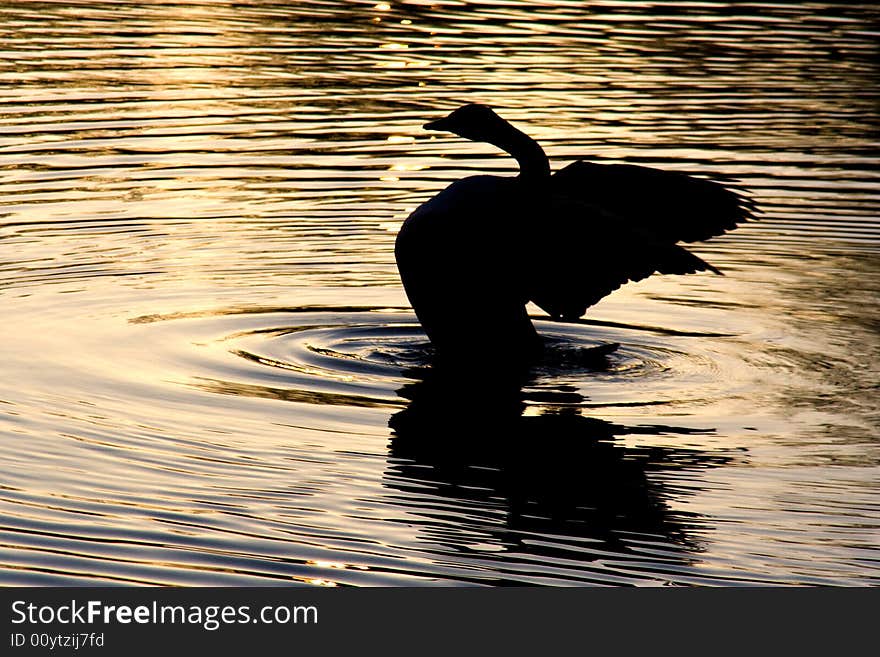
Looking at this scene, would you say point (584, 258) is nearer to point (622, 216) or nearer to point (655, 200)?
point (622, 216)

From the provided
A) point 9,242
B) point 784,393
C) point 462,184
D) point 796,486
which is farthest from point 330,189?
point 796,486

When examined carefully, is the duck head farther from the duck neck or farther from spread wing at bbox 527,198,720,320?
spread wing at bbox 527,198,720,320

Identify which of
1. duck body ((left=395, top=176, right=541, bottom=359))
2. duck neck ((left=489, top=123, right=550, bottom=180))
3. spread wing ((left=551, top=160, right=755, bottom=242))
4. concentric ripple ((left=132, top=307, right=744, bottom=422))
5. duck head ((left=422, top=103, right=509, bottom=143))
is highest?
duck head ((left=422, top=103, right=509, bottom=143))

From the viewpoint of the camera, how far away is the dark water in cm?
648

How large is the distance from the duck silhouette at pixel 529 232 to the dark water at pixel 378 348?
12.5 inches

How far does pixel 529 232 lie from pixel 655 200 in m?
0.71

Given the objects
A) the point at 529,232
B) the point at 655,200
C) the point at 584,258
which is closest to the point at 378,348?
the point at 529,232

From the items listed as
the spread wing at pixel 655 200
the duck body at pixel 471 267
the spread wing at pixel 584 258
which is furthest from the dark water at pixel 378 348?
the spread wing at pixel 655 200

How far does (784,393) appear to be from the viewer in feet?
28.3

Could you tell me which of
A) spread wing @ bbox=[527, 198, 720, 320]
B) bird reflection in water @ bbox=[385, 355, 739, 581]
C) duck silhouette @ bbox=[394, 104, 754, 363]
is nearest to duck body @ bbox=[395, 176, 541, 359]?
duck silhouette @ bbox=[394, 104, 754, 363]

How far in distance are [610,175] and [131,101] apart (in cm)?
930

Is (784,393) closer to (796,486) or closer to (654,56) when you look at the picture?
(796,486)

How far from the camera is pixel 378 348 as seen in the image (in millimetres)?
9453

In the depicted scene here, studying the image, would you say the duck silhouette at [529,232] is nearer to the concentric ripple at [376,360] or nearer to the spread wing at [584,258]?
the spread wing at [584,258]
